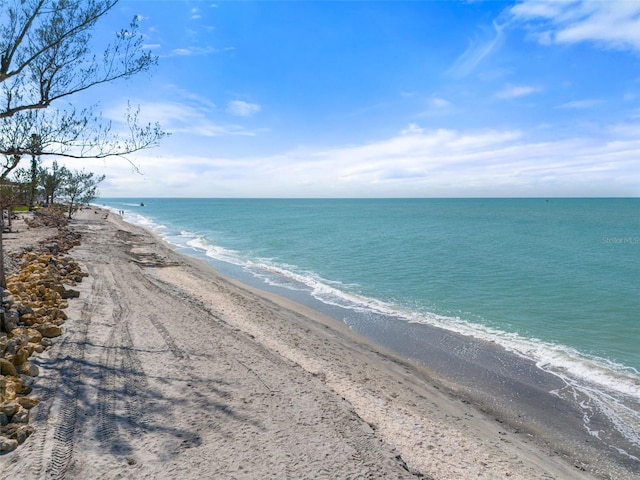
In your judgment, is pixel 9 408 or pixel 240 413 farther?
pixel 240 413

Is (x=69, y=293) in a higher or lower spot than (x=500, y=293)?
higher

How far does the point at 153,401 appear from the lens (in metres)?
6.66

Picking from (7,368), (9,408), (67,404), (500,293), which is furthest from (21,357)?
(500,293)

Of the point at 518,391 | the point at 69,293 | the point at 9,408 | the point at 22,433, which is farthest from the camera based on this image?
the point at 69,293

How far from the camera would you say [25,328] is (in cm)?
829

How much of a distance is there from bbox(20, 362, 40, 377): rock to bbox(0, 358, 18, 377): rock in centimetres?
27

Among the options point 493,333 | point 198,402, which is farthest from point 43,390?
point 493,333

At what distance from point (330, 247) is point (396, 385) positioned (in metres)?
29.5

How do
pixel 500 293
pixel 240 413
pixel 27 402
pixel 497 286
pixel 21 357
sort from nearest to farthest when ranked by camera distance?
pixel 27 402 < pixel 240 413 < pixel 21 357 < pixel 500 293 < pixel 497 286

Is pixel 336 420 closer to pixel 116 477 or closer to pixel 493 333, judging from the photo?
pixel 116 477

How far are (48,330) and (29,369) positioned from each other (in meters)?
2.19

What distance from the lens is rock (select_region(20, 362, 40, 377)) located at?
6.73m

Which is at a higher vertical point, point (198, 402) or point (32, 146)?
point (32, 146)

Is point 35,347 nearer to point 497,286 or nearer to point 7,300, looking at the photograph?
point 7,300
